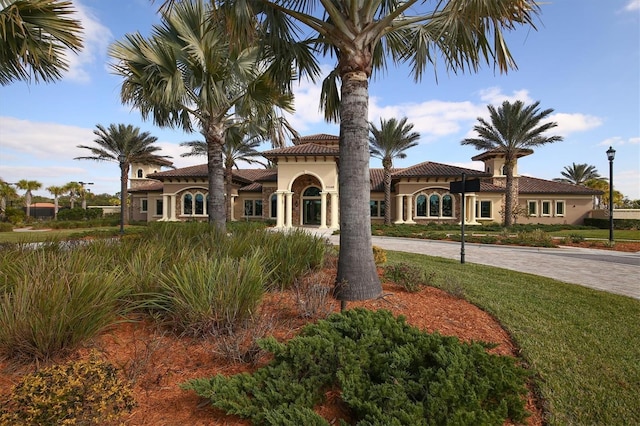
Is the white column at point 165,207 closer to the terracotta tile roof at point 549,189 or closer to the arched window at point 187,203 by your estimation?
the arched window at point 187,203

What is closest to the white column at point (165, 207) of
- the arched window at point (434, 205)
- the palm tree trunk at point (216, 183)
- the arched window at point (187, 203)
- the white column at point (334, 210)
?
the arched window at point (187, 203)

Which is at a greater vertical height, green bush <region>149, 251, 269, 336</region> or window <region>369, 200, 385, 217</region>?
window <region>369, 200, 385, 217</region>

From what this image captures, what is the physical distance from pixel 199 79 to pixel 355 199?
7.31 m

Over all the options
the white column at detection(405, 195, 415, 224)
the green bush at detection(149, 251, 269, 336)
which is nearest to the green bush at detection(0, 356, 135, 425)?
the green bush at detection(149, 251, 269, 336)

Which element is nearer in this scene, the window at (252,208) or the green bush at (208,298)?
the green bush at (208,298)

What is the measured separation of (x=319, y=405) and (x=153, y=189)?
117ft

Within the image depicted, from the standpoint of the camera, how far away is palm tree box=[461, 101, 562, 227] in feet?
81.6

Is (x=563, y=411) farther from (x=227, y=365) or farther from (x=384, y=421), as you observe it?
(x=227, y=365)

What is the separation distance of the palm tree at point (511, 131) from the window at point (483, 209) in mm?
3885

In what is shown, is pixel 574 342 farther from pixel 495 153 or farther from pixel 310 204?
pixel 495 153

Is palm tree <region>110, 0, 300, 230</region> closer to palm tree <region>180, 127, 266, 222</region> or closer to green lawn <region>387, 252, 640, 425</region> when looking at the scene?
green lawn <region>387, 252, 640, 425</region>

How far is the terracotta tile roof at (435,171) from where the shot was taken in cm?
2691

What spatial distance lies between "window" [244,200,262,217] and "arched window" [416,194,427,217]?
15509mm

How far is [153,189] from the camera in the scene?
33062 mm
